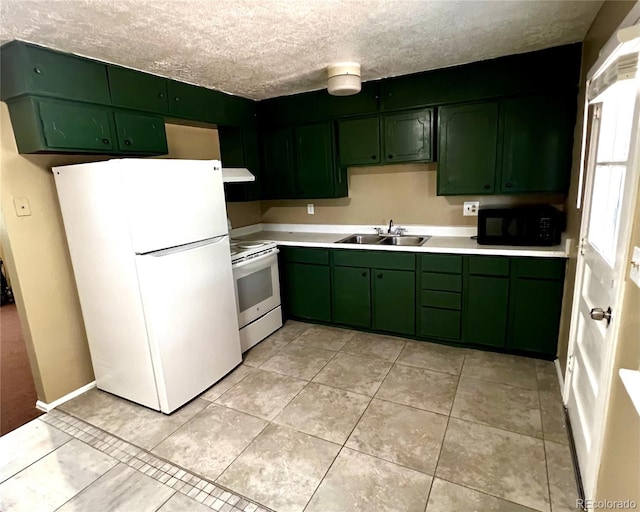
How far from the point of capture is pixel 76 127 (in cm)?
217

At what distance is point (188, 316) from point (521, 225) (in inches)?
97.6

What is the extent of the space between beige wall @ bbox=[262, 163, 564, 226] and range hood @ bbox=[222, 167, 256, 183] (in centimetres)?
83

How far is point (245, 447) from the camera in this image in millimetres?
2025

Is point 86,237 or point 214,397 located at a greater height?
point 86,237

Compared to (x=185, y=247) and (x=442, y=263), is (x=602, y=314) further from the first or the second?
(x=185, y=247)

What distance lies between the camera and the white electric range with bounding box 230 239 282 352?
3021mm

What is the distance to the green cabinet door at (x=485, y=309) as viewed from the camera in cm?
275

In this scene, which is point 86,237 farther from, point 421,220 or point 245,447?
point 421,220

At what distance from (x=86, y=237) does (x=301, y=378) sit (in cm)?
174

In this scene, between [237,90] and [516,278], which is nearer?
[516,278]

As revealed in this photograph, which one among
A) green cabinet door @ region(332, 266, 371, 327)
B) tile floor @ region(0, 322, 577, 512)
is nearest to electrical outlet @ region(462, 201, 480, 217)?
green cabinet door @ region(332, 266, 371, 327)

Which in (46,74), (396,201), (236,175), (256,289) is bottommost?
(256,289)

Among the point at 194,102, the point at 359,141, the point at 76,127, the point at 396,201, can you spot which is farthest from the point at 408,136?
the point at 76,127

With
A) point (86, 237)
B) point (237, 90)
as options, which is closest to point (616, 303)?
point (86, 237)
